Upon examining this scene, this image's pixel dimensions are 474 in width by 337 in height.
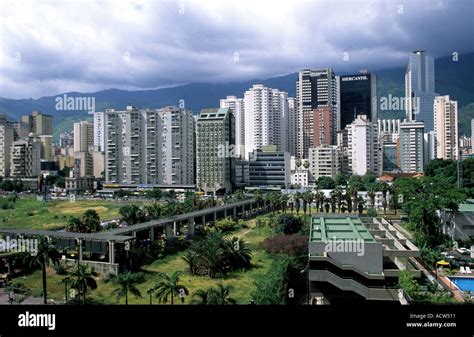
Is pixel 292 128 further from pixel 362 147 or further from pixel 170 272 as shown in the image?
pixel 170 272

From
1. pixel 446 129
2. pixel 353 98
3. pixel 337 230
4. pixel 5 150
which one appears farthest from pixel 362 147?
pixel 5 150

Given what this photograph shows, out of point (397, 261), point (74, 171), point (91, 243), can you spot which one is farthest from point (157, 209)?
point (74, 171)

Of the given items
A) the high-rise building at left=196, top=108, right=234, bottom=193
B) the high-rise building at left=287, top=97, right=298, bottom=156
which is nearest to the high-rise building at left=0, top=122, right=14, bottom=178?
the high-rise building at left=196, top=108, right=234, bottom=193

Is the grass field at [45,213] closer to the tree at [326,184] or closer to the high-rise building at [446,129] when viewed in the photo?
the tree at [326,184]

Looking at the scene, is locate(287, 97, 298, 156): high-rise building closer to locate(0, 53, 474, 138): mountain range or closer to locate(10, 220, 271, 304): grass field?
locate(0, 53, 474, 138): mountain range

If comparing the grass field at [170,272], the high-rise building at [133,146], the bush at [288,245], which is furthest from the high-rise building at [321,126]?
the grass field at [170,272]

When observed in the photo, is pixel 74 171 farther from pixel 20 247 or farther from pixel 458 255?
pixel 458 255
